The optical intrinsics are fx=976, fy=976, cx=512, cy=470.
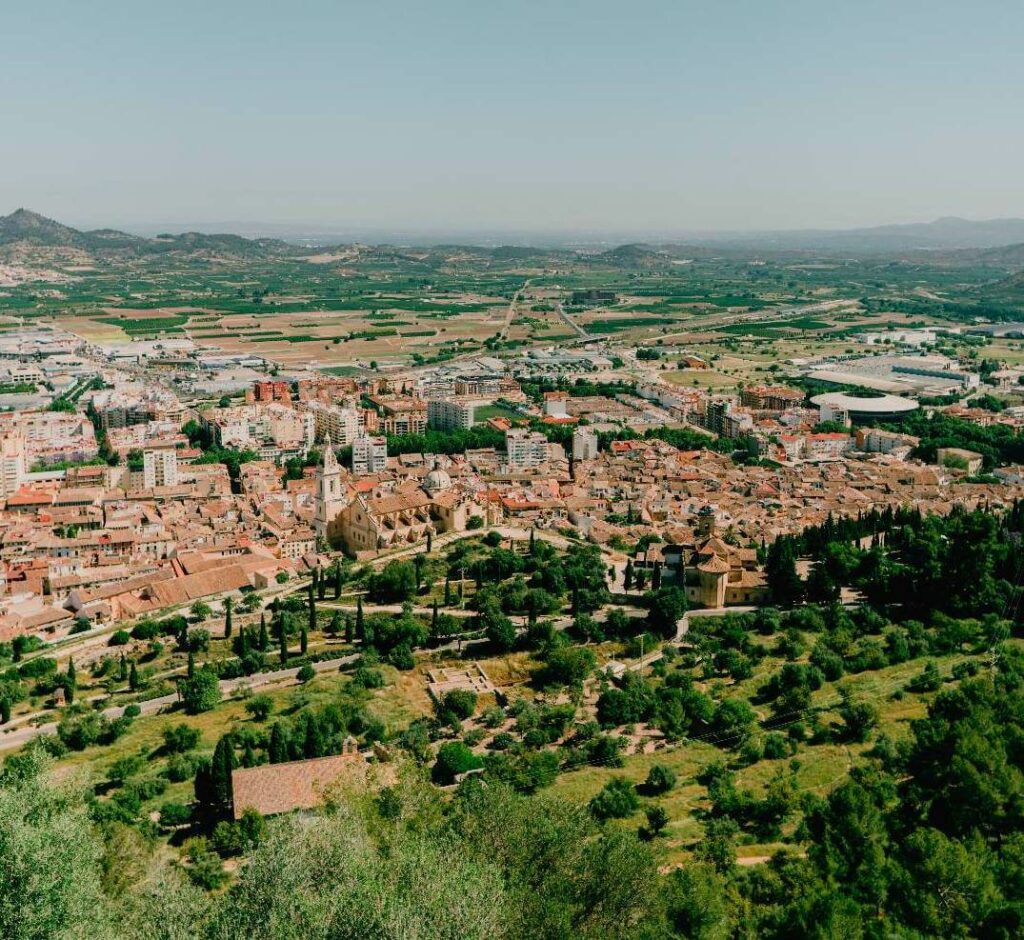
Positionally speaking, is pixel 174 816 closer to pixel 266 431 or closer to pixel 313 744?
pixel 313 744

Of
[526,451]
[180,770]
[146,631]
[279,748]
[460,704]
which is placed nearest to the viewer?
[279,748]

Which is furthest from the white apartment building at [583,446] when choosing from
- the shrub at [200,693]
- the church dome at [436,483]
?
the shrub at [200,693]

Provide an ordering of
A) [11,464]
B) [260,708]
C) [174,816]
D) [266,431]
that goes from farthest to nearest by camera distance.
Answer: [266,431], [11,464], [260,708], [174,816]

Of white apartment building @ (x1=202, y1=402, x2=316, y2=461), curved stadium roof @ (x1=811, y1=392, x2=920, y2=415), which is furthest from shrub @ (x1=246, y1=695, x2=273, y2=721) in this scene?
curved stadium roof @ (x1=811, y1=392, x2=920, y2=415)

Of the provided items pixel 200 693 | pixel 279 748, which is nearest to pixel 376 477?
pixel 200 693

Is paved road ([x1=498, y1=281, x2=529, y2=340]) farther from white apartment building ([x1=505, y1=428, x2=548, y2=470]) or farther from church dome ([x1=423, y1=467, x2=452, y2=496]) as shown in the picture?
church dome ([x1=423, y1=467, x2=452, y2=496])

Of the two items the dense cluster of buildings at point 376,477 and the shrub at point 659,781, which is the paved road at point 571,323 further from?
the shrub at point 659,781
